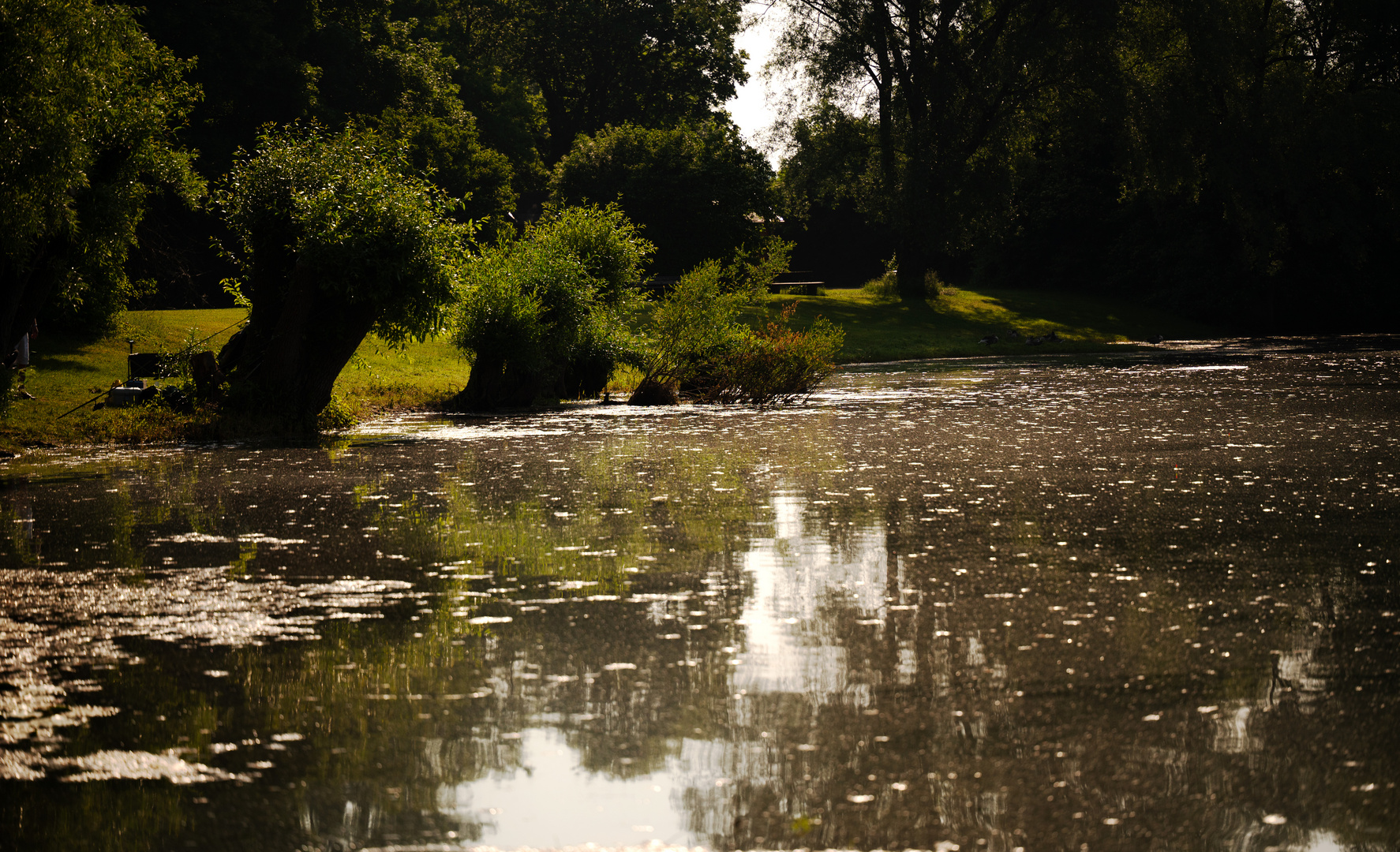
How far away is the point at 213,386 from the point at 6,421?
2.65 metres

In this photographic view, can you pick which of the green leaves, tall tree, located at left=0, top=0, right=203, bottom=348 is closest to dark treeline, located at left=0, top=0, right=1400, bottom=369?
tall tree, located at left=0, top=0, right=203, bottom=348

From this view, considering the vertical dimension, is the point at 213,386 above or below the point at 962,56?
below

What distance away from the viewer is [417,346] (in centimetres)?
3177

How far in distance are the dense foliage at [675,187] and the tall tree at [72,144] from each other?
33131mm

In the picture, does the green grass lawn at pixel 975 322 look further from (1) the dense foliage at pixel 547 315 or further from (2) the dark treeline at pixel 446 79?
(1) the dense foliage at pixel 547 315

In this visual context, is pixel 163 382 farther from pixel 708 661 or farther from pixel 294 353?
pixel 708 661

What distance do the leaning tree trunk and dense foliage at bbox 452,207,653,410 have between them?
250 cm

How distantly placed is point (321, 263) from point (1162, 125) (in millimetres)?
38683

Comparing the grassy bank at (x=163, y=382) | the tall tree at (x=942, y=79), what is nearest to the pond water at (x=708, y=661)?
the grassy bank at (x=163, y=382)

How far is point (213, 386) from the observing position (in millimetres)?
18578

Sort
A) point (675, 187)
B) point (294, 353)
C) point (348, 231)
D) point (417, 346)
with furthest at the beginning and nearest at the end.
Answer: point (675, 187), point (417, 346), point (294, 353), point (348, 231)

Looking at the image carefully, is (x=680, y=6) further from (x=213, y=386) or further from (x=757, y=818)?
(x=757, y=818)

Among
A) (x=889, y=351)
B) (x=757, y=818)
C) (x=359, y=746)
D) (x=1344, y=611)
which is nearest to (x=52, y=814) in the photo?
(x=359, y=746)

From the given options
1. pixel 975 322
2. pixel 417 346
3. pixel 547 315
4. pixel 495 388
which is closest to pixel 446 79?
pixel 975 322
